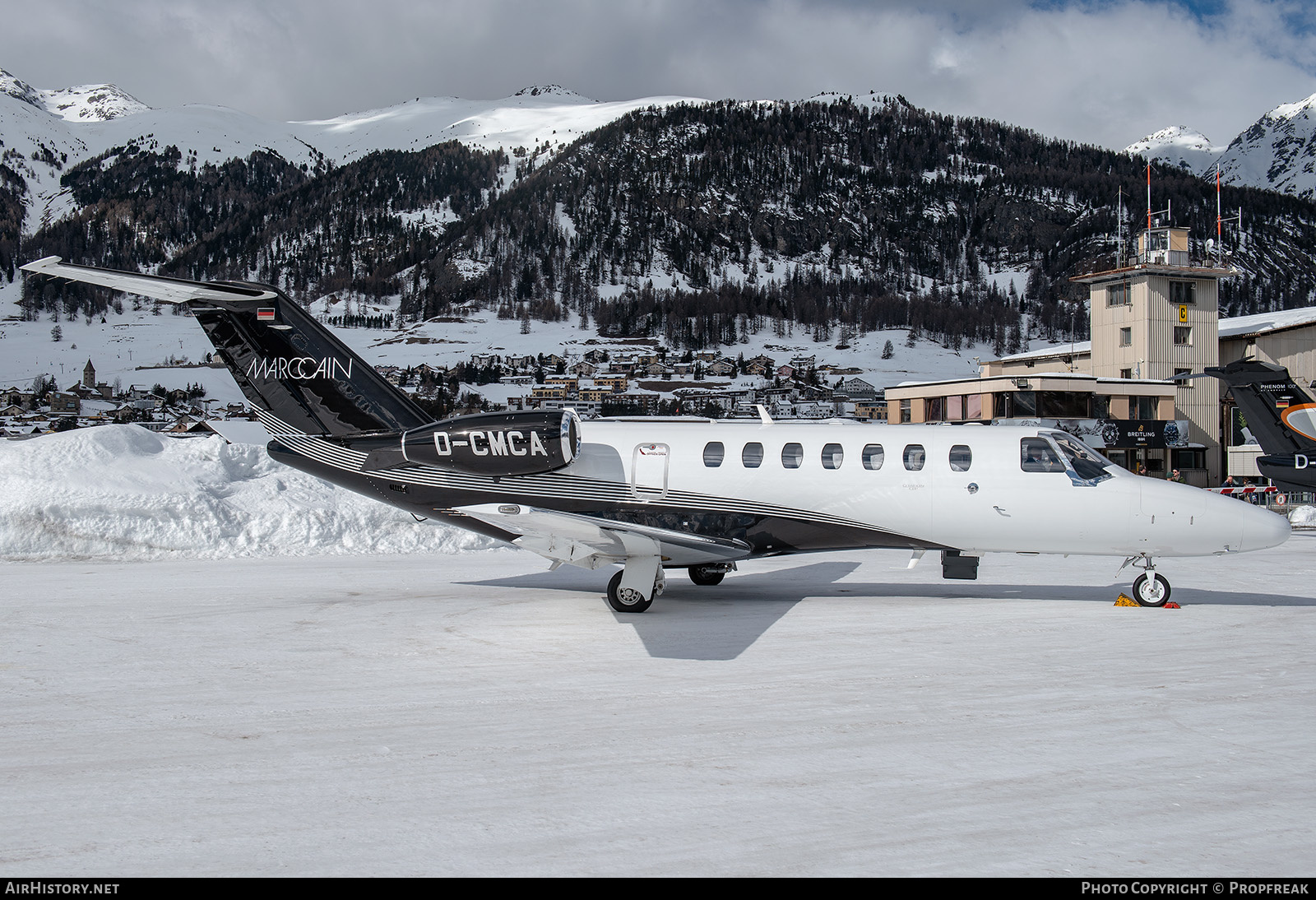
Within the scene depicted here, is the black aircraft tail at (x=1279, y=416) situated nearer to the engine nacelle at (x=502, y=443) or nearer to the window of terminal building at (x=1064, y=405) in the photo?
the engine nacelle at (x=502, y=443)

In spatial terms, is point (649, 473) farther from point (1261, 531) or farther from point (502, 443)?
point (1261, 531)

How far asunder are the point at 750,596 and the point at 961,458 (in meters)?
3.79

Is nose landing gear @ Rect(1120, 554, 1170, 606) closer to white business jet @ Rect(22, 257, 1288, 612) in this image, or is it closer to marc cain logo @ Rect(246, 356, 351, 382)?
white business jet @ Rect(22, 257, 1288, 612)

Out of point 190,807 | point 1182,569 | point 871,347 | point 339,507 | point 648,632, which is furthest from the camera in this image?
point 871,347

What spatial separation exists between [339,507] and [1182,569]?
58.5 feet

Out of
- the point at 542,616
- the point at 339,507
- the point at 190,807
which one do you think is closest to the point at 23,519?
the point at 339,507

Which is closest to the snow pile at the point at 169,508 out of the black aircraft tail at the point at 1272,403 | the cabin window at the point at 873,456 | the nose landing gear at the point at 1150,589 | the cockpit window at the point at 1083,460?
the cabin window at the point at 873,456

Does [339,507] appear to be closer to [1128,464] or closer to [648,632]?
[648,632]

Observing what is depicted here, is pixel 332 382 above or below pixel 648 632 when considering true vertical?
above

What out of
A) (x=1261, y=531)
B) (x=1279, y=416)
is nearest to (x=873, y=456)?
(x=1261, y=531)

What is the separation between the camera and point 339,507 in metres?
21.7

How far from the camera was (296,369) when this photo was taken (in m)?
14.5

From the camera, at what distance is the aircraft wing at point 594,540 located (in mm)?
11195

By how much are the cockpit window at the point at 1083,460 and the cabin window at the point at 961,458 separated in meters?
1.22
